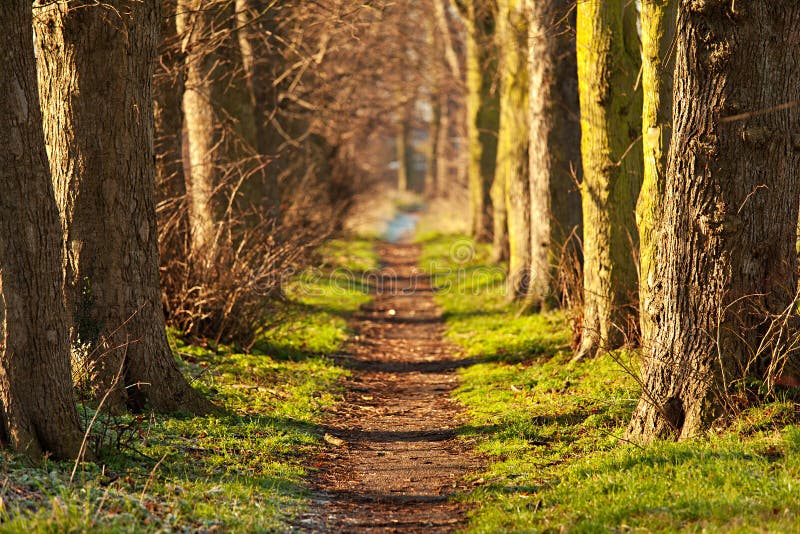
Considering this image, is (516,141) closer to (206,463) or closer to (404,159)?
(206,463)

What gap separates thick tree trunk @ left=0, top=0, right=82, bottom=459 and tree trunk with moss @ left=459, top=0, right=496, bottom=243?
1559 centimetres

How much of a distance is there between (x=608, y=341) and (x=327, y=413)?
339cm

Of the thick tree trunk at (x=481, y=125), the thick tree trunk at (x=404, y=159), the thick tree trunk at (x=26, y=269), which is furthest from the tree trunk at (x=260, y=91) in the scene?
the thick tree trunk at (x=404, y=159)

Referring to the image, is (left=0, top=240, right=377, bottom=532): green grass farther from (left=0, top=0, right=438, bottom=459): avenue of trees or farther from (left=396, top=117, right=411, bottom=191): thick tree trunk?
(left=396, top=117, right=411, bottom=191): thick tree trunk

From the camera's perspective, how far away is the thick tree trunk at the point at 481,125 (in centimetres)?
2202

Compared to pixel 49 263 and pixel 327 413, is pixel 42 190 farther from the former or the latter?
pixel 327 413

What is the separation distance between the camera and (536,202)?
13.7 metres

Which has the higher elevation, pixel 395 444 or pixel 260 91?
pixel 260 91

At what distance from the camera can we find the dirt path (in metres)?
6.27

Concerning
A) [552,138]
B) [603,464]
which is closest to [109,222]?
[603,464]

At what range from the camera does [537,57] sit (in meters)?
13.2

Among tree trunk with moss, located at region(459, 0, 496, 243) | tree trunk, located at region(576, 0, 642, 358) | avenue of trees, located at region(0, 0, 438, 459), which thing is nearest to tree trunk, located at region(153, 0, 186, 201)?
avenue of trees, located at region(0, 0, 438, 459)

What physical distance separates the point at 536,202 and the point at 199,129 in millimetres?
5193

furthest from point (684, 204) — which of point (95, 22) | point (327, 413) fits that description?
point (95, 22)
